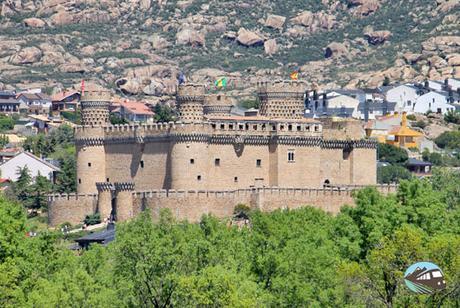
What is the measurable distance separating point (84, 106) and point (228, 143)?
41.3 ft

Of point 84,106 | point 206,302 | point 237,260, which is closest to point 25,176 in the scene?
point 84,106

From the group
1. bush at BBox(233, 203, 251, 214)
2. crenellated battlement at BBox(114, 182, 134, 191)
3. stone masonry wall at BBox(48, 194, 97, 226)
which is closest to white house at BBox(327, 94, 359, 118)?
stone masonry wall at BBox(48, 194, 97, 226)

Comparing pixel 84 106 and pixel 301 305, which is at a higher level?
pixel 84 106

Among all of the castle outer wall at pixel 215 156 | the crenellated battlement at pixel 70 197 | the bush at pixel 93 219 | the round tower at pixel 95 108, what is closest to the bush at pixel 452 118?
the castle outer wall at pixel 215 156

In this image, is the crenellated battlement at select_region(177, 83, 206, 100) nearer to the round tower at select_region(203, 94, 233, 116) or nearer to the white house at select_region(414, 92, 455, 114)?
the round tower at select_region(203, 94, 233, 116)

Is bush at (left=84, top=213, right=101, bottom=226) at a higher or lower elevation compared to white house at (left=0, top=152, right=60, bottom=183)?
lower

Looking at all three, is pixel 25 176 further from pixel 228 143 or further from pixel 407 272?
pixel 407 272

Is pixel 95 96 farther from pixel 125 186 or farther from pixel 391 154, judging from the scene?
pixel 391 154

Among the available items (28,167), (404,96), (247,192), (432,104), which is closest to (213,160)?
(247,192)

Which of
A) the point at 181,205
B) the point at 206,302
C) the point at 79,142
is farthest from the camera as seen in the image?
the point at 79,142

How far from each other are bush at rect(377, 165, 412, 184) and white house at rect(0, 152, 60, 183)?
27346mm

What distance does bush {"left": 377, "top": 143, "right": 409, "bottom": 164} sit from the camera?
162m

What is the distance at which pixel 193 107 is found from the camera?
12344 centimetres

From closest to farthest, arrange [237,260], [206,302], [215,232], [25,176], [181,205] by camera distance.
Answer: [206,302] < [237,260] < [215,232] < [181,205] < [25,176]
